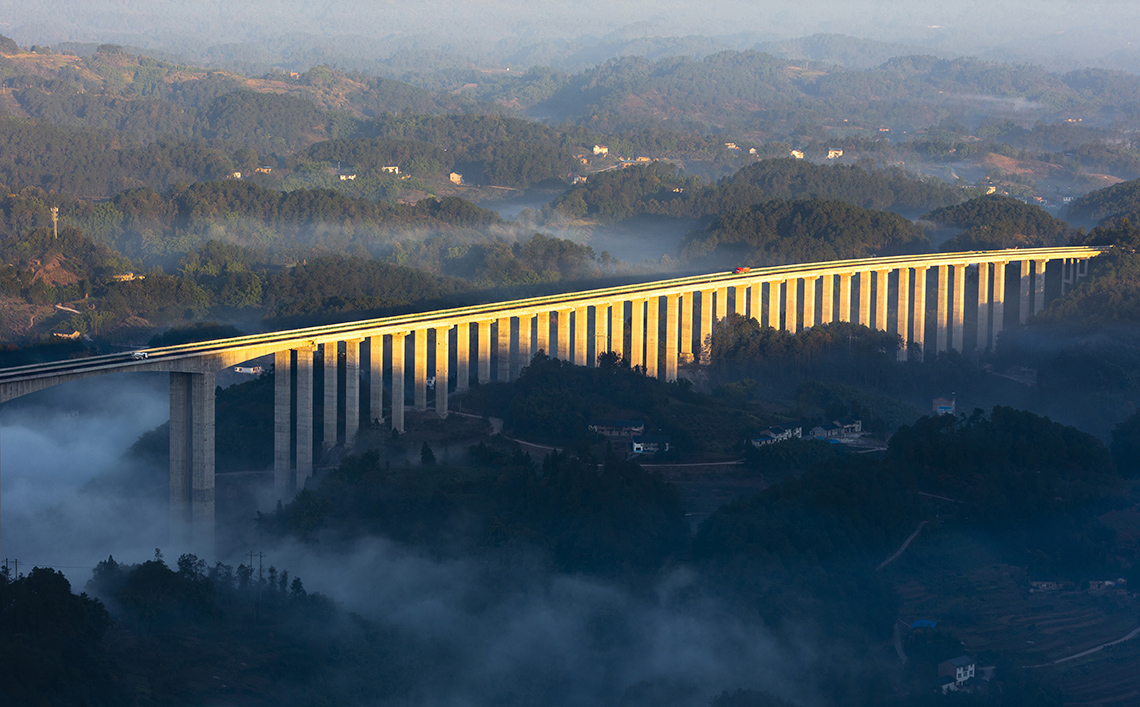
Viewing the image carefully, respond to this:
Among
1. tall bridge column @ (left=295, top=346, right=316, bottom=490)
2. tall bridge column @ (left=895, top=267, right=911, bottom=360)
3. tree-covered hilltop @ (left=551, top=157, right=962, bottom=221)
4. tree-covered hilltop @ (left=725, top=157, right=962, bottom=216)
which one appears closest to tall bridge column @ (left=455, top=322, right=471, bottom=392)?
tall bridge column @ (left=295, top=346, right=316, bottom=490)

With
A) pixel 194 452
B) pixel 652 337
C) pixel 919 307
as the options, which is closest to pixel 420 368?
pixel 194 452

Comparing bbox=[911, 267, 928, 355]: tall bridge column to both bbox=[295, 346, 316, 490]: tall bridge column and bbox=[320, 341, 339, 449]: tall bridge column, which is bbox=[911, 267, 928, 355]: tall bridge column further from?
bbox=[295, 346, 316, 490]: tall bridge column

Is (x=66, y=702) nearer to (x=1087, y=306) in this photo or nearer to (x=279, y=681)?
(x=279, y=681)

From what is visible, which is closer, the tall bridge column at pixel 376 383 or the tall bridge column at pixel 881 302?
the tall bridge column at pixel 376 383

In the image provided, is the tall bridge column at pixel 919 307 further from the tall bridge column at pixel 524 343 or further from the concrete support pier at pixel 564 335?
the tall bridge column at pixel 524 343

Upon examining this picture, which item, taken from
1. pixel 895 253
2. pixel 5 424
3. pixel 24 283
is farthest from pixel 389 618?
pixel 895 253

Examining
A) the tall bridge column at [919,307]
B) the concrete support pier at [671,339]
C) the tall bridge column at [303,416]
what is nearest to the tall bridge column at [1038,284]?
the tall bridge column at [919,307]
